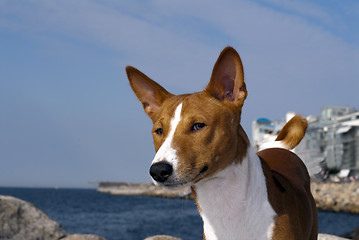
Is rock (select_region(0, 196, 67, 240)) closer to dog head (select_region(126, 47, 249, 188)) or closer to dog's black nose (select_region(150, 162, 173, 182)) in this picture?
dog head (select_region(126, 47, 249, 188))

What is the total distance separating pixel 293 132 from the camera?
4.67 metres

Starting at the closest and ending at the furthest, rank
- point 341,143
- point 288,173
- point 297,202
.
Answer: point 297,202, point 288,173, point 341,143

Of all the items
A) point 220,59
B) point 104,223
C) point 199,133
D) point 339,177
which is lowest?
point 104,223

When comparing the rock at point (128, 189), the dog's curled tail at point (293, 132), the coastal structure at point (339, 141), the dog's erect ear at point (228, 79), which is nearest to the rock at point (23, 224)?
the dog's curled tail at point (293, 132)

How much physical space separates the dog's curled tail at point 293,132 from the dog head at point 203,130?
1.54m

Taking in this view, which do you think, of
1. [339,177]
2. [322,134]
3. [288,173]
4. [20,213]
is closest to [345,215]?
[339,177]

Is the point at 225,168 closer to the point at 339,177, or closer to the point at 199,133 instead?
the point at 199,133

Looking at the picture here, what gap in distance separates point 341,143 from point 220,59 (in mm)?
45187

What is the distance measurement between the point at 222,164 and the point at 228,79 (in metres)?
0.63

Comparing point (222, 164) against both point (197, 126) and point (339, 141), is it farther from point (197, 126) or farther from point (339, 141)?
point (339, 141)

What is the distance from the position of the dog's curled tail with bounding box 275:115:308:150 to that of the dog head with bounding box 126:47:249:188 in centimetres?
154

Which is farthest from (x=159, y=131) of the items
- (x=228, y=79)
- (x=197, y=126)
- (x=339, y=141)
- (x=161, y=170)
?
(x=339, y=141)

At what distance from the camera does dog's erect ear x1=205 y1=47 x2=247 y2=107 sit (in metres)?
3.09

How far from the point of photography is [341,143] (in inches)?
1778
